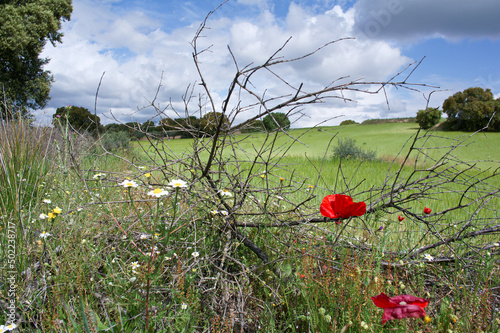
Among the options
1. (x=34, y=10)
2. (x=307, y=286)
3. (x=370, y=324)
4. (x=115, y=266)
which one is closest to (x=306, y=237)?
Result: (x=307, y=286)

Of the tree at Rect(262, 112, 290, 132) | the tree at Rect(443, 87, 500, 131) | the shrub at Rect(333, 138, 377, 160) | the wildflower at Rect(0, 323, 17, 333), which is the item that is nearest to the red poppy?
the tree at Rect(262, 112, 290, 132)

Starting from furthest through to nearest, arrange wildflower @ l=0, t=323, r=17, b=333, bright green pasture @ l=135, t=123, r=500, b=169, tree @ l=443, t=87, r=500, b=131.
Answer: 1. tree @ l=443, t=87, r=500, b=131
2. bright green pasture @ l=135, t=123, r=500, b=169
3. wildflower @ l=0, t=323, r=17, b=333

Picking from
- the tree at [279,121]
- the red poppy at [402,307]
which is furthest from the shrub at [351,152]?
the red poppy at [402,307]

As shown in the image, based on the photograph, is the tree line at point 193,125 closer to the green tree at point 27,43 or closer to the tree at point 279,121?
the tree at point 279,121

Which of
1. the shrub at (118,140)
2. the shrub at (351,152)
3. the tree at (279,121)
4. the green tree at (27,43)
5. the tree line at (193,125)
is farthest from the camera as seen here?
the green tree at (27,43)

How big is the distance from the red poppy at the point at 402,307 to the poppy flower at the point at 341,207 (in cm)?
55

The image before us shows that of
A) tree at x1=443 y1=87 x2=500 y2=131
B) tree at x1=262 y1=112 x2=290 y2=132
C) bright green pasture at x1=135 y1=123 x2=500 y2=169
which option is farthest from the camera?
tree at x1=443 y1=87 x2=500 y2=131

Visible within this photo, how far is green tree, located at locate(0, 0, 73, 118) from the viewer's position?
51.1 feet

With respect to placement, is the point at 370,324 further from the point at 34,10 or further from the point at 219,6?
the point at 34,10

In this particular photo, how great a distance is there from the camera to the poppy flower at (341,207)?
4.82 ft

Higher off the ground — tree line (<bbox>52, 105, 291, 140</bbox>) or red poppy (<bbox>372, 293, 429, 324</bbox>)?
tree line (<bbox>52, 105, 291, 140</bbox>)

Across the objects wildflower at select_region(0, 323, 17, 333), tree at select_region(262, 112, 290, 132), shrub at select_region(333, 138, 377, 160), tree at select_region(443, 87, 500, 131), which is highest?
tree at select_region(443, 87, 500, 131)

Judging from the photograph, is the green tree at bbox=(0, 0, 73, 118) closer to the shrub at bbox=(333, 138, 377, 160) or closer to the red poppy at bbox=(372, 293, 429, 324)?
the shrub at bbox=(333, 138, 377, 160)

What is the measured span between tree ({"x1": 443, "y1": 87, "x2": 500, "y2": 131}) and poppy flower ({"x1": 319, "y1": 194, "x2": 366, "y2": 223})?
27166 mm
